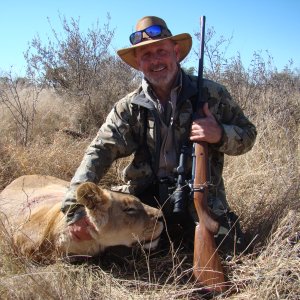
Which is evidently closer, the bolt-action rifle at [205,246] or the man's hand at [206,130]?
the bolt-action rifle at [205,246]

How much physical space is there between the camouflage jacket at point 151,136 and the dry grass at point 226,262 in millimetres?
523

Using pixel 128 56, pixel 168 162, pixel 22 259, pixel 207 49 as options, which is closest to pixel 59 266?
pixel 22 259

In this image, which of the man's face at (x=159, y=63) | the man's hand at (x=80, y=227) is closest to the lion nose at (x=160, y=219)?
the man's hand at (x=80, y=227)

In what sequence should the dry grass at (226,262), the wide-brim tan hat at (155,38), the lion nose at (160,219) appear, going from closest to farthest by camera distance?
1. the dry grass at (226,262)
2. the lion nose at (160,219)
3. the wide-brim tan hat at (155,38)

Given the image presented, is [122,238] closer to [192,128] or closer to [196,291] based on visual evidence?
[196,291]

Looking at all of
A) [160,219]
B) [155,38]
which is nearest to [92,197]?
[160,219]

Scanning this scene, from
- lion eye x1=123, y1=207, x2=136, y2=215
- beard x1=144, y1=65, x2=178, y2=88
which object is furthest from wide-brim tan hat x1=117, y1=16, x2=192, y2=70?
lion eye x1=123, y1=207, x2=136, y2=215

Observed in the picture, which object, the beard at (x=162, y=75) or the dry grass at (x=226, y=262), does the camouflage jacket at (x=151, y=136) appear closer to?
the beard at (x=162, y=75)

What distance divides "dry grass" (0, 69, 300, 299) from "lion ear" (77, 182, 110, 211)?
17.1 inches

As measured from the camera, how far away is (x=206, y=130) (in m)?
3.66

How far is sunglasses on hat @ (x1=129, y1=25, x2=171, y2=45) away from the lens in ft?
13.4

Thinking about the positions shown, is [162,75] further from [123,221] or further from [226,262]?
[226,262]

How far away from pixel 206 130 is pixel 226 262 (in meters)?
1.00

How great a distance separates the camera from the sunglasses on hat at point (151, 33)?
4078 mm
